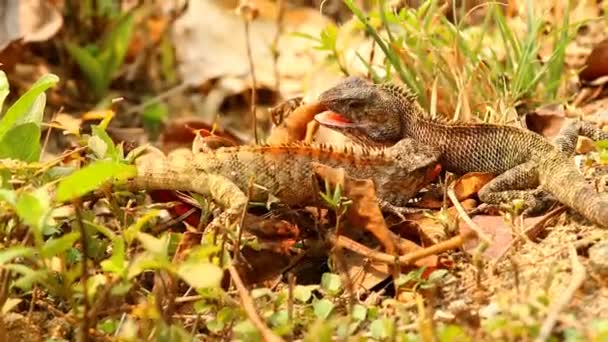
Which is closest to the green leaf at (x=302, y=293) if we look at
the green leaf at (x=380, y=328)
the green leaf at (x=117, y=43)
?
the green leaf at (x=380, y=328)

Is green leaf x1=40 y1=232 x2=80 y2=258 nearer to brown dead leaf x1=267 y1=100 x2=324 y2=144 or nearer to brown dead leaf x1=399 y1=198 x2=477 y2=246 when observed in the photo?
brown dead leaf x1=399 y1=198 x2=477 y2=246

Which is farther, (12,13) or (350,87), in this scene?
(12,13)

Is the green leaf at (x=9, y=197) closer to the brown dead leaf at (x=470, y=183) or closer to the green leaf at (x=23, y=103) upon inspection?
the green leaf at (x=23, y=103)

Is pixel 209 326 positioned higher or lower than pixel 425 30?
lower

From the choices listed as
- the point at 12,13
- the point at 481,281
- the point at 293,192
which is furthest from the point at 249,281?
the point at 12,13

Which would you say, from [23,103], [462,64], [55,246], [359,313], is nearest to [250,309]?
[359,313]

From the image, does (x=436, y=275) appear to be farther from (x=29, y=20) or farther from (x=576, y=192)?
(x=29, y=20)

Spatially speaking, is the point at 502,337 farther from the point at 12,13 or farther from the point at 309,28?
the point at 309,28
